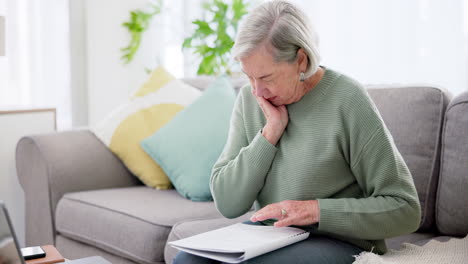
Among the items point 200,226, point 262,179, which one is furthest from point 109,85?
point 262,179

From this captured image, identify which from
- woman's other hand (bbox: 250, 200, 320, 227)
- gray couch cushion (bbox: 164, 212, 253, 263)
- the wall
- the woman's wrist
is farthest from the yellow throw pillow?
the wall

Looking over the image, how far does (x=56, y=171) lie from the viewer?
2.51 metres

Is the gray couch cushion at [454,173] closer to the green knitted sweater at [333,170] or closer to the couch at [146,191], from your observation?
the couch at [146,191]

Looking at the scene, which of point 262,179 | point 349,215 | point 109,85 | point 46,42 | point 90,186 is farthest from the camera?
point 109,85

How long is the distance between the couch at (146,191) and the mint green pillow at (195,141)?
0.27 ft

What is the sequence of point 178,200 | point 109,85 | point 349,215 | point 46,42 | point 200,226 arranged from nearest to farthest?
point 349,215 < point 200,226 < point 178,200 < point 46,42 < point 109,85

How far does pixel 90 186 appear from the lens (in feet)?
8.57

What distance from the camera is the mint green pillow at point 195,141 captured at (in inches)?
94.7

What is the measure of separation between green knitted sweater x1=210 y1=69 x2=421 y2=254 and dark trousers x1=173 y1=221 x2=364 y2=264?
0.03 m

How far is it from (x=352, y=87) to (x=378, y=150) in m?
0.18

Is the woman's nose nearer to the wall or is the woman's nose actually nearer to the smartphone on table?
the smartphone on table

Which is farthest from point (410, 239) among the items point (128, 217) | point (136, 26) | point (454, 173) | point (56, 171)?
point (136, 26)

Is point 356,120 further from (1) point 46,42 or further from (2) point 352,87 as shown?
(1) point 46,42

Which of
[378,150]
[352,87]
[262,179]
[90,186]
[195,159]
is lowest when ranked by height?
[90,186]
